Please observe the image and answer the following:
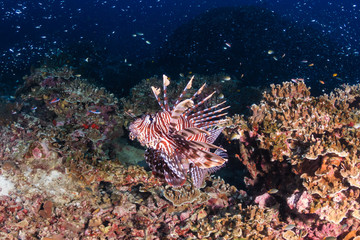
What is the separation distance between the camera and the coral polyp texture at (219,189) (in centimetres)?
322

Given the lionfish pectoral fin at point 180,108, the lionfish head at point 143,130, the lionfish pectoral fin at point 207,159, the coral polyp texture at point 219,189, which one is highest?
the lionfish pectoral fin at point 180,108

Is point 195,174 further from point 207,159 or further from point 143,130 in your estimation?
point 143,130

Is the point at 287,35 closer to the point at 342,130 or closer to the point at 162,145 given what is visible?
the point at 342,130

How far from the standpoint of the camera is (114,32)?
34.9m

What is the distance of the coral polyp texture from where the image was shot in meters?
3.22

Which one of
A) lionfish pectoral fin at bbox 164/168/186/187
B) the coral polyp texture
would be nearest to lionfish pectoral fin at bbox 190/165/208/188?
the coral polyp texture

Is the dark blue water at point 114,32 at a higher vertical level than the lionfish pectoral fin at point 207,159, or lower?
higher

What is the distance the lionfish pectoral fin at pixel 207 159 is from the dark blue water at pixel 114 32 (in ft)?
30.4

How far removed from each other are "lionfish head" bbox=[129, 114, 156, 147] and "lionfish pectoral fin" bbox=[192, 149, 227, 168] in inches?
28.2

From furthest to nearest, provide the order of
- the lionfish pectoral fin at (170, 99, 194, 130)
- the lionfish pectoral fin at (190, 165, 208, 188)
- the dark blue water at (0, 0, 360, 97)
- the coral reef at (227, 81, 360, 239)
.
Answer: the dark blue water at (0, 0, 360, 97), the lionfish pectoral fin at (190, 165, 208, 188), the coral reef at (227, 81, 360, 239), the lionfish pectoral fin at (170, 99, 194, 130)

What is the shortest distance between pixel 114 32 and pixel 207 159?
121 ft

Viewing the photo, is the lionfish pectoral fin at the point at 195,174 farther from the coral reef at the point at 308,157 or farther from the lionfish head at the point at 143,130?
the coral reef at the point at 308,157

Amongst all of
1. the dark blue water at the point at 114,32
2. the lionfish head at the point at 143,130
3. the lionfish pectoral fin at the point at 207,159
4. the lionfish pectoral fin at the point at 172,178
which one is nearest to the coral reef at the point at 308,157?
the lionfish pectoral fin at the point at 207,159

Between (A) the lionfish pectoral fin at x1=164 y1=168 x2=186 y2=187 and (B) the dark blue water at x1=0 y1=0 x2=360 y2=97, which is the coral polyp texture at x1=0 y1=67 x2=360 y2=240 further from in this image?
(B) the dark blue water at x1=0 y1=0 x2=360 y2=97
